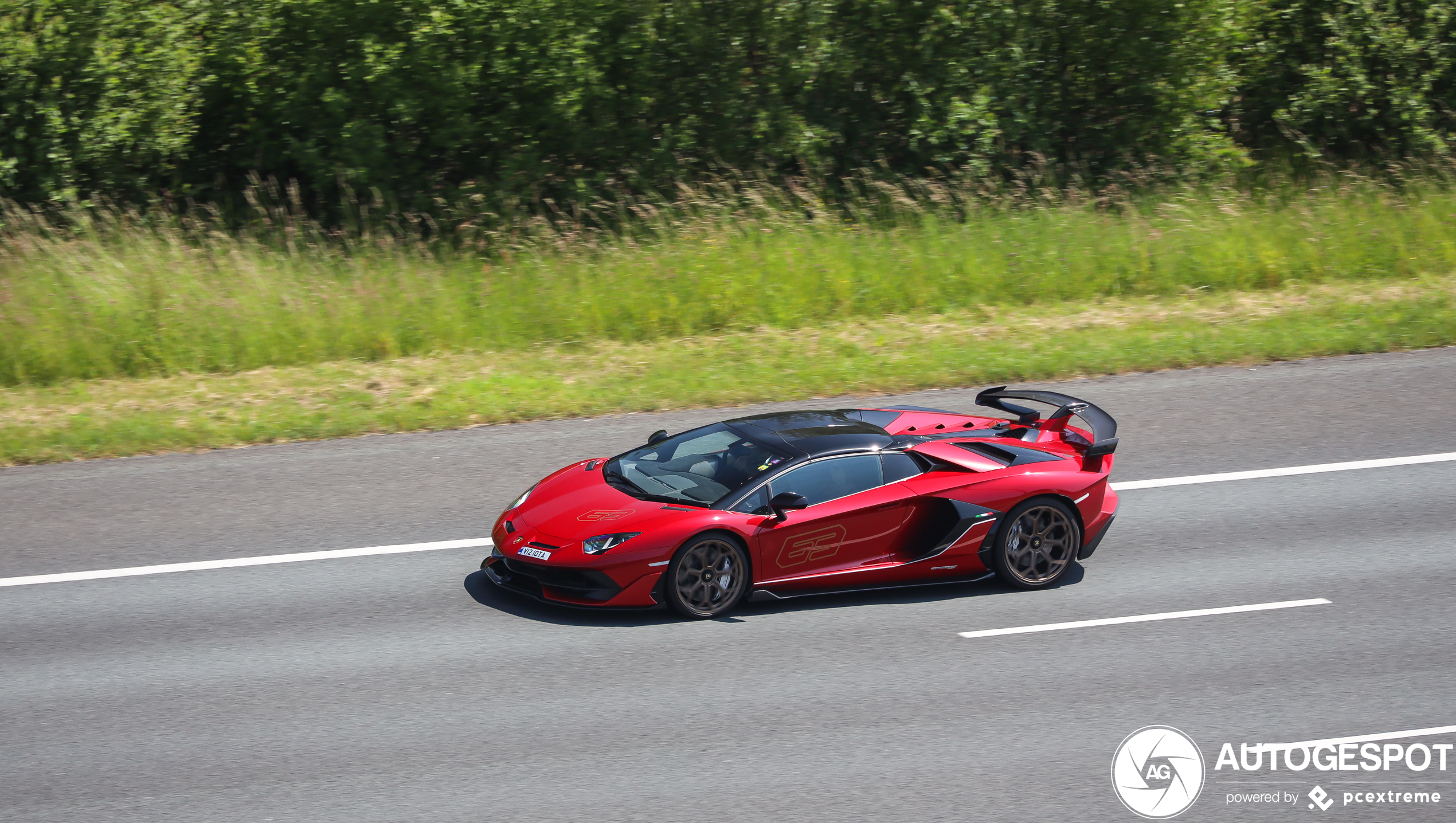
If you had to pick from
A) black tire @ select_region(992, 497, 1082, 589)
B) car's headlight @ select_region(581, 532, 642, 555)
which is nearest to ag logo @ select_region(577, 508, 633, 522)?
car's headlight @ select_region(581, 532, 642, 555)

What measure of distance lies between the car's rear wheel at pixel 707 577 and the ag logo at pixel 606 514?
460mm

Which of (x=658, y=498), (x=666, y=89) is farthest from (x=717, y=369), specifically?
(x=666, y=89)

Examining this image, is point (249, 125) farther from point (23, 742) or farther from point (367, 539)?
point (23, 742)

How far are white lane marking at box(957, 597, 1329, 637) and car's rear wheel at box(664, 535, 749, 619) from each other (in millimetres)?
1455

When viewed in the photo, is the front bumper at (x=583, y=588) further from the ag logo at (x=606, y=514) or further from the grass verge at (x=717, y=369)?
the grass verge at (x=717, y=369)

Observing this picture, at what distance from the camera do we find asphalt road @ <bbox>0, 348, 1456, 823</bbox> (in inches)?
247

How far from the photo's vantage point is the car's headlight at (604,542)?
317 inches

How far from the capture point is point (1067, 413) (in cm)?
965

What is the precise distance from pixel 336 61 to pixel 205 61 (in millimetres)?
2097

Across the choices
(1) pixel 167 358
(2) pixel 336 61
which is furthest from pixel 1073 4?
(1) pixel 167 358

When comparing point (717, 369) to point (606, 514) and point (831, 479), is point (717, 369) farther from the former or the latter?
point (606, 514)

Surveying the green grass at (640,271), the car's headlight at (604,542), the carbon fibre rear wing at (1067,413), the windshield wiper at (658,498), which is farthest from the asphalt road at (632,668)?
the green grass at (640,271)

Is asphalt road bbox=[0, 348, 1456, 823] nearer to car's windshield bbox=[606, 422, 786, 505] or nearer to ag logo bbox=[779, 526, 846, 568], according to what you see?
ag logo bbox=[779, 526, 846, 568]

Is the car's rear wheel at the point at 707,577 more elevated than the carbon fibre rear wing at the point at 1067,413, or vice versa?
the carbon fibre rear wing at the point at 1067,413
